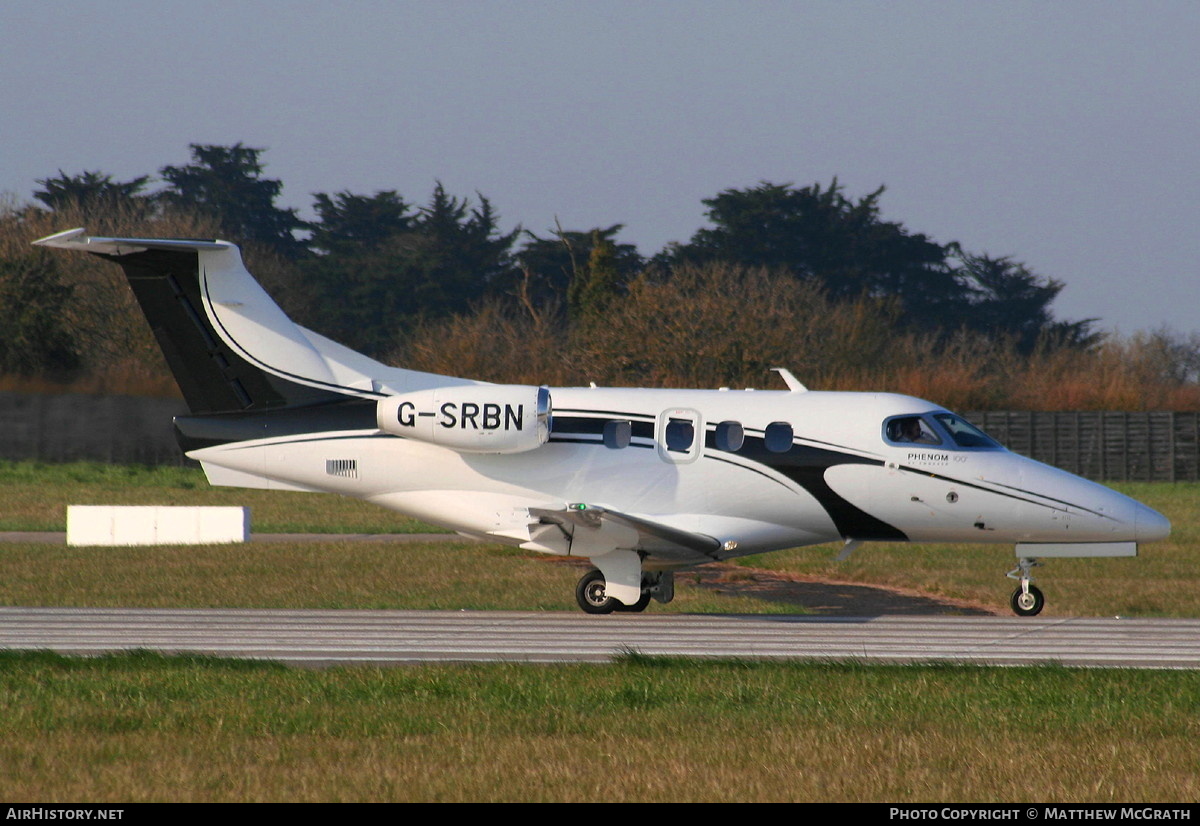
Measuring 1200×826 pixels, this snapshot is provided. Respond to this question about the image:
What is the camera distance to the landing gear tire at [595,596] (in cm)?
1770

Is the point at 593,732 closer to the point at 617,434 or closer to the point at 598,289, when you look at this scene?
the point at 617,434

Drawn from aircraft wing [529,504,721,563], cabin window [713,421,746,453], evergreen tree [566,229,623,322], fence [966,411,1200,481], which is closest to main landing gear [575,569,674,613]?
aircraft wing [529,504,721,563]

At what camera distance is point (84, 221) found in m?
70.1

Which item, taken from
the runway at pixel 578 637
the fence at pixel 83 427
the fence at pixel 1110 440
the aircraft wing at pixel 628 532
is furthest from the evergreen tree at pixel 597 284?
the runway at pixel 578 637

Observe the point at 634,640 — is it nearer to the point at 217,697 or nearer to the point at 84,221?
the point at 217,697

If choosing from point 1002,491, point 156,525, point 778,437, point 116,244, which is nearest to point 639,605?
point 778,437

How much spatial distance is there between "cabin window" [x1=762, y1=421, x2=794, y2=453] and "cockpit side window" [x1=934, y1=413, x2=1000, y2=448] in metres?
1.87

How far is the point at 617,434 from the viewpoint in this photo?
1781cm

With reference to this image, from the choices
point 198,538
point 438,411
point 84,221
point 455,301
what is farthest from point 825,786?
point 455,301

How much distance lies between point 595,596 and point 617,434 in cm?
199

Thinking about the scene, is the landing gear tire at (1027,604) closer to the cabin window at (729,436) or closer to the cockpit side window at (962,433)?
the cockpit side window at (962,433)

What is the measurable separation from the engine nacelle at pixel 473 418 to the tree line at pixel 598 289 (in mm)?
28280

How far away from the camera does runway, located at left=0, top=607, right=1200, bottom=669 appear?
13.3m
